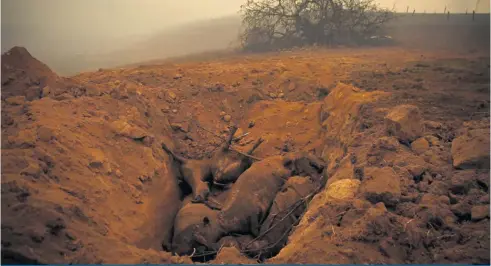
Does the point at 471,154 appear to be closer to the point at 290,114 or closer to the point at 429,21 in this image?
the point at 290,114

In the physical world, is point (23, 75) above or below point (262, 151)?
above

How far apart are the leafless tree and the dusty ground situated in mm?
5266

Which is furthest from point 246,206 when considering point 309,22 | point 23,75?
point 309,22

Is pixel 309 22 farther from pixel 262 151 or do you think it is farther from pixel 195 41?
pixel 262 151

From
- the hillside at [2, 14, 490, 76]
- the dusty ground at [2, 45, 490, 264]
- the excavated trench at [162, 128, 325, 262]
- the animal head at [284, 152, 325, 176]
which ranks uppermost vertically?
the hillside at [2, 14, 490, 76]

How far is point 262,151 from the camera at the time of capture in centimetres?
497

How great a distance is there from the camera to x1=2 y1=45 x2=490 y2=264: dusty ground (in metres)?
2.51

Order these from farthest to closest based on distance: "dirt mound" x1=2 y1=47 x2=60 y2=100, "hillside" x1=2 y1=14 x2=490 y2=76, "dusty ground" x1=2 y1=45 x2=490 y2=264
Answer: "hillside" x1=2 y1=14 x2=490 y2=76 < "dirt mound" x1=2 y1=47 x2=60 y2=100 < "dusty ground" x1=2 y1=45 x2=490 y2=264

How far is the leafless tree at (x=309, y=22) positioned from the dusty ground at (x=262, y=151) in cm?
527

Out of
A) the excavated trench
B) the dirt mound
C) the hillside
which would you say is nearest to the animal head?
the excavated trench

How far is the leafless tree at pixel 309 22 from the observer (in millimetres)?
11570

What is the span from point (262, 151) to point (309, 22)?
26.4 ft

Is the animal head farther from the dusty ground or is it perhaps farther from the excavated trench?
the dusty ground

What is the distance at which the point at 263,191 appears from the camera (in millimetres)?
4078
